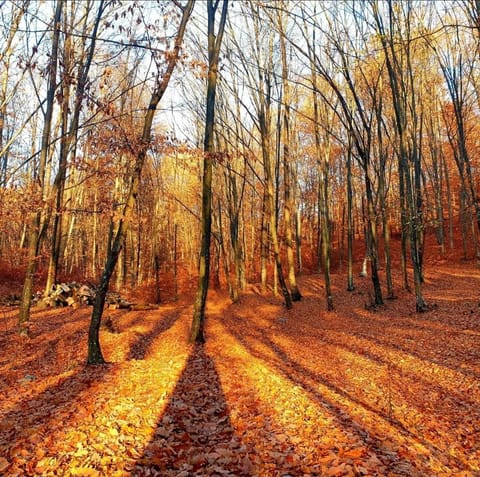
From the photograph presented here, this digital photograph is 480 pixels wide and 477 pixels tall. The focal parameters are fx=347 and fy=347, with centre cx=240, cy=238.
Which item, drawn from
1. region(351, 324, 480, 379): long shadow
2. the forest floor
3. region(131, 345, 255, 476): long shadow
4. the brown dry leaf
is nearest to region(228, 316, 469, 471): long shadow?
the forest floor

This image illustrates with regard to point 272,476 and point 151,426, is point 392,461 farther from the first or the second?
point 151,426

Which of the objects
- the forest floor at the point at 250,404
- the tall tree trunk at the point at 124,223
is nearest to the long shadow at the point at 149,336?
the forest floor at the point at 250,404

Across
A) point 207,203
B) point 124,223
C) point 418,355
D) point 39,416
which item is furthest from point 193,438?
point 207,203

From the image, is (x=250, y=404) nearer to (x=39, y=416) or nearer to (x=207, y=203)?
(x=39, y=416)

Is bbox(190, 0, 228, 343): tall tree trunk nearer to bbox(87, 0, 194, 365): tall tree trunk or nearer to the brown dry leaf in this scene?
bbox(87, 0, 194, 365): tall tree trunk

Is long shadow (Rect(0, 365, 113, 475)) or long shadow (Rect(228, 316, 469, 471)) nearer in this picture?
long shadow (Rect(0, 365, 113, 475))

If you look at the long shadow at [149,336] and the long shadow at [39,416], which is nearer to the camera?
the long shadow at [39,416]

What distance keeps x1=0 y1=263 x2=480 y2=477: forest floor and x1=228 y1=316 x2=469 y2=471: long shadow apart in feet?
0.08

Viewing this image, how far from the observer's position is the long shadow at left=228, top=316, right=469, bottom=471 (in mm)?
3730

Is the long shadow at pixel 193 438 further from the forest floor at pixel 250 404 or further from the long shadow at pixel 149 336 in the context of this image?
the long shadow at pixel 149 336

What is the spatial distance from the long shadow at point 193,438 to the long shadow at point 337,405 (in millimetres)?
1382

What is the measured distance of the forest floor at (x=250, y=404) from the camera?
11.7ft

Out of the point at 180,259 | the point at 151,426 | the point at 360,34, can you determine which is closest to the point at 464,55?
the point at 360,34

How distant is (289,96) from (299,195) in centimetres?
1807
